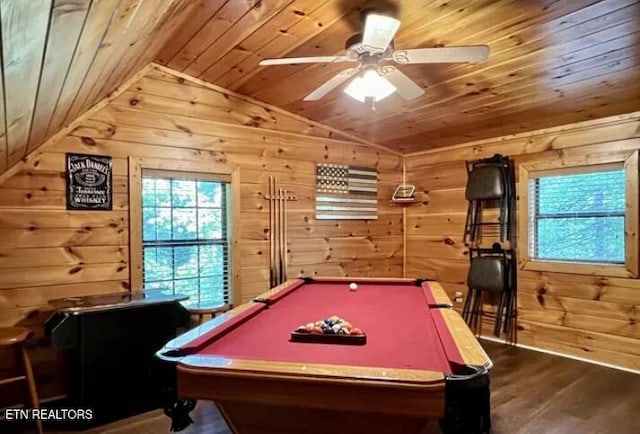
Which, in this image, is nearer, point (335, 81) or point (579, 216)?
point (335, 81)

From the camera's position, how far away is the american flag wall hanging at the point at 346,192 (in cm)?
493

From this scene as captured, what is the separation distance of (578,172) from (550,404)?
224cm

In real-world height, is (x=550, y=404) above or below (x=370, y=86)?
below

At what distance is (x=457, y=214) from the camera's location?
5121mm

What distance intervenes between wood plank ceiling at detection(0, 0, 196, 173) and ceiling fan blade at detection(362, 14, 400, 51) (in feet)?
3.19

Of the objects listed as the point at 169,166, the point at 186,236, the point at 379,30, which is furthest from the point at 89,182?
the point at 379,30

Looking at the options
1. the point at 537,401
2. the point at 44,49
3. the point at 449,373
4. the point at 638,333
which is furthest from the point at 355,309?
the point at 638,333

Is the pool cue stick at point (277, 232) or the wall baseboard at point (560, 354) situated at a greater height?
the pool cue stick at point (277, 232)

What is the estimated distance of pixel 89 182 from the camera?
3.42 metres

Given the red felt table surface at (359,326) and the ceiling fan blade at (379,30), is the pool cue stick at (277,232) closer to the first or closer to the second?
the red felt table surface at (359,326)

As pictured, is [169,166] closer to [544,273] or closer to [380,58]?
[380,58]

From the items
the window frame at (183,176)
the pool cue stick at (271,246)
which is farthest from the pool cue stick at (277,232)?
the window frame at (183,176)

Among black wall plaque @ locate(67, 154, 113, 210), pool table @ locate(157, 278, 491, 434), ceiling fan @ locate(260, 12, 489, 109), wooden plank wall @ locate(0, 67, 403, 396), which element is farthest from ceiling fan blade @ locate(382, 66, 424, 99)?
black wall plaque @ locate(67, 154, 113, 210)

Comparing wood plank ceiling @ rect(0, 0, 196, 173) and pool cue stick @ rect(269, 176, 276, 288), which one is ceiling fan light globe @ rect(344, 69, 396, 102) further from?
pool cue stick @ rect(269, 176, 276, 288)
